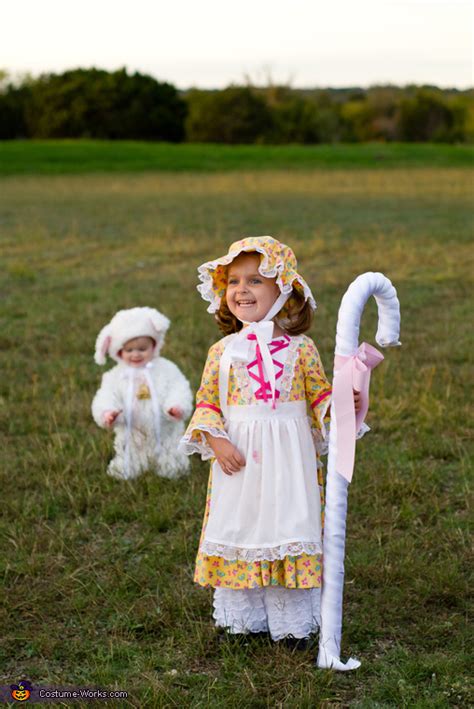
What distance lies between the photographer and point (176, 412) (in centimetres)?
535

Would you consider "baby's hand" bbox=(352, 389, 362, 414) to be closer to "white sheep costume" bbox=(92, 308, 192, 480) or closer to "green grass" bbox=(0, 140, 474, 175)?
"white sheep costume" bbox=(92, 308, 192, 480)

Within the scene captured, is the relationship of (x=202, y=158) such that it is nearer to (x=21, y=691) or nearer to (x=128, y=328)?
(x=128, y=328)

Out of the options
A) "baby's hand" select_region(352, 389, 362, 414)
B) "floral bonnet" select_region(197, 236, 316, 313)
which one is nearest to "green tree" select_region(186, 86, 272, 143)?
"floral bonnet" select_region(197, 236, 316, 313)

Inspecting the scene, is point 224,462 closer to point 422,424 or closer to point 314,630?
point 314,630

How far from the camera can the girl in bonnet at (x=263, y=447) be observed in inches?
137

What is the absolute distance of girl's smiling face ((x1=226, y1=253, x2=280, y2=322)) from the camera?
3.61m

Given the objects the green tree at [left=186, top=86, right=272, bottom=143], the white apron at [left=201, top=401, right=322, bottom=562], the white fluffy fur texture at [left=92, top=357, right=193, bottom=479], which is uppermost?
the green tree at [left=186, top=86, right=272, bottom=143]

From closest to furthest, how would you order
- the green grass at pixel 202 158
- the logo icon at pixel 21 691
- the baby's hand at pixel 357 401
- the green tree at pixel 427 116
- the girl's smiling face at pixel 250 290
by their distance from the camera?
the logo icon at pixel 21 691
the baby's hand at pixel 357 401
the girl's smiling face at pixel 250 290
the green grass at pixel 202 158
the green tree at pixel 427 116

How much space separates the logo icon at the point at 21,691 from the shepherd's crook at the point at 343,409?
1.01 meters

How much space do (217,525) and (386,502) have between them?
1631 millimetres

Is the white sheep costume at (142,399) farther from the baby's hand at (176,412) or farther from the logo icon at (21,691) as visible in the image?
the logo icon at (21,691)

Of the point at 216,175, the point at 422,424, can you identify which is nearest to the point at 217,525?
the point at 422,424

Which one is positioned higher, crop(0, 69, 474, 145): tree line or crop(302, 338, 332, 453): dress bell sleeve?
crop(0, 69, 474, 145): tree line

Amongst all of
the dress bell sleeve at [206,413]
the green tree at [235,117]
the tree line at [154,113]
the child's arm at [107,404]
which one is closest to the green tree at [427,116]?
the tree line at [154,113]
